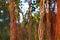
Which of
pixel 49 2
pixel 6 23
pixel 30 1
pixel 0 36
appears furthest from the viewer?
pixel 6 23

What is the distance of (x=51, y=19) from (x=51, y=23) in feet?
0.82

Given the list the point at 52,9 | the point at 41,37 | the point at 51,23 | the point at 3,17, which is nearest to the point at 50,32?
the point at 51,23

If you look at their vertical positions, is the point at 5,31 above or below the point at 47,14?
below

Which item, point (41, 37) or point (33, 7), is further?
point (33, 7)

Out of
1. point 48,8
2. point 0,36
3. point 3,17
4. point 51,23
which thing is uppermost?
point 48,8

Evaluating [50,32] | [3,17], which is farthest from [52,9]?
[3,17]

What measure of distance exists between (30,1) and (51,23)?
413 cm

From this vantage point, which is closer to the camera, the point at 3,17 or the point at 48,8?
the point at 48,8

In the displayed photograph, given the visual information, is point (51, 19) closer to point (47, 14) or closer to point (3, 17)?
point (47, 14)

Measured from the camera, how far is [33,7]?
57.4 feet

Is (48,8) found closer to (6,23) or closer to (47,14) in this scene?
(47,14)

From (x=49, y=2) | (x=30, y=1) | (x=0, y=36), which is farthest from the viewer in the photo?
(x=0, y=36)

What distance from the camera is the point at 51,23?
44.1ft

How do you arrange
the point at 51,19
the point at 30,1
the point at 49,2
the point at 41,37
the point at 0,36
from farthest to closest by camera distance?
the point at 0,36
the point at 30,1
the point at 51,19
the point at 49,2
the point at 41,37
